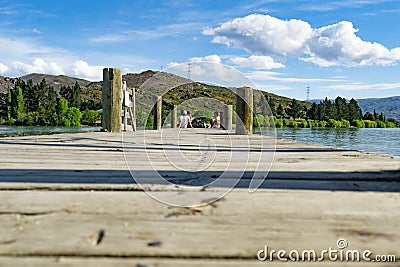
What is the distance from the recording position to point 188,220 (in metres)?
1.42

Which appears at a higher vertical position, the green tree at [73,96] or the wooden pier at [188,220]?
the green tree at [73,96]

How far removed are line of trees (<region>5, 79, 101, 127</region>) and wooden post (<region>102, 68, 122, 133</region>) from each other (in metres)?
53.9

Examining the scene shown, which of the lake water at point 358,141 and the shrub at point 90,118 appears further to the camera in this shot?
the shrub at point 90,118

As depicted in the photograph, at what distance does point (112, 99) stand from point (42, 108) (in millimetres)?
78179

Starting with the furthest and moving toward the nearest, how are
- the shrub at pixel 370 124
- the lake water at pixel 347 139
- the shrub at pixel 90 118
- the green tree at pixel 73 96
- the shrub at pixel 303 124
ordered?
the green tree at pixel 73 96, the shrub at pixel 90 118, the shrub at pixel 370 124, the shrub at pixel 303 124, the lake water at pixel 347 139

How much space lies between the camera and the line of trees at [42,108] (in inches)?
2721

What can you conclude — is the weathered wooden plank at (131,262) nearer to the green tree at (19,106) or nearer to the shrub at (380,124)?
the shrub at (380,124)

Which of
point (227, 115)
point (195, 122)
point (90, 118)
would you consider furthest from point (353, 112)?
point (227, 115)

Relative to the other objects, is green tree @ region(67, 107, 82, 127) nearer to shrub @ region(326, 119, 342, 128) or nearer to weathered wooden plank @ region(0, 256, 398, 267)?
shrub @ region(326, 119, 342, 128)

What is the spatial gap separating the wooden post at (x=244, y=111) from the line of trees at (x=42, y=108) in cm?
5474

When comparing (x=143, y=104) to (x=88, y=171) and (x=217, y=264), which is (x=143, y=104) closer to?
(x=88, y=171)

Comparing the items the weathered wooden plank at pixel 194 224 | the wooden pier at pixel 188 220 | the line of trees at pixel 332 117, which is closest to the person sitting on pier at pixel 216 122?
the wooden pier at pixel 188 220

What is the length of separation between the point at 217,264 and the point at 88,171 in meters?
1.70

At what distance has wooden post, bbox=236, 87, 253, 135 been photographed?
859 cm
